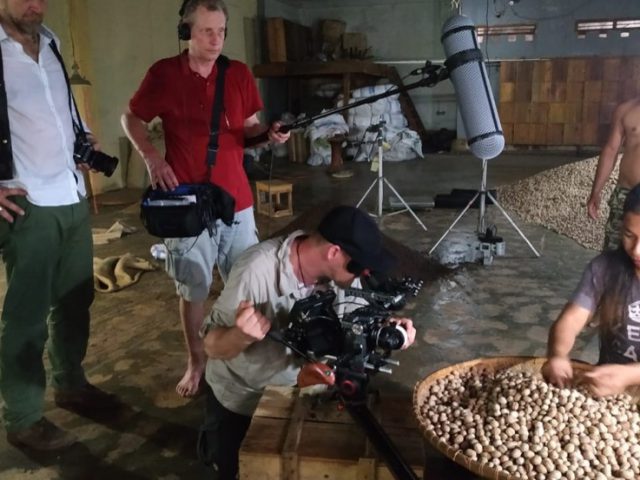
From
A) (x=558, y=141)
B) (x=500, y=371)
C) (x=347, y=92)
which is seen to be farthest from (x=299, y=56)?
(x=500, y=371)

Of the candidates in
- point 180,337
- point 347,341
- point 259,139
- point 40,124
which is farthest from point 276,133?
point 180,337

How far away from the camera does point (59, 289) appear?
2293mm

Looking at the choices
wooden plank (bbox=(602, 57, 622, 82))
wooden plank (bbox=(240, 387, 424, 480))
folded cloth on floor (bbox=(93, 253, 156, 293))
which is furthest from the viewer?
wooden plank (bbox=(602, 57, 622, 82))

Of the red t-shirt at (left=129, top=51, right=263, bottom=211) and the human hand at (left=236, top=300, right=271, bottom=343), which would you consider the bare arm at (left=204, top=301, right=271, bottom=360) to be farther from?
the red t-shirt at (left=129, top=51, right=263, bottom=211)

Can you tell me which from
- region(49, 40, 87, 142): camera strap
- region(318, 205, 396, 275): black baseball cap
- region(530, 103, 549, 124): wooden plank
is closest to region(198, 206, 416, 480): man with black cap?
region(318, 205, 396, 275): black baseball cap

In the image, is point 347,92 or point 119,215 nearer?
point 119,215

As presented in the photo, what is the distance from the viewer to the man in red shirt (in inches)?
89.4

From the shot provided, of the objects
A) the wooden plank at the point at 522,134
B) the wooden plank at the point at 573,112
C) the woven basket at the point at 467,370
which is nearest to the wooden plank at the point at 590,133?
the wooden plank at the point at 573,112

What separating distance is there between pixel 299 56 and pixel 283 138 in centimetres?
919

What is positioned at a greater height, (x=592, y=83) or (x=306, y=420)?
(x=592, y=83)

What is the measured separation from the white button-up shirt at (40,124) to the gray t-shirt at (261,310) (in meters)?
0.88

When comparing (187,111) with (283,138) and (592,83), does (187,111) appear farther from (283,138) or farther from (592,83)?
(592,83)

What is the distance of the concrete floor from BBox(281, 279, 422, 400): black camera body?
0.95ft

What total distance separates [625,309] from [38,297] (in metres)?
1.96
